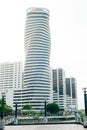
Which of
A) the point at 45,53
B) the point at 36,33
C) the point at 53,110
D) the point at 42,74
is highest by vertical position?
the point at 36,33

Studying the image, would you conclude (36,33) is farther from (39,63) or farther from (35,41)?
(39,63)

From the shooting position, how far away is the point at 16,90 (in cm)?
18562

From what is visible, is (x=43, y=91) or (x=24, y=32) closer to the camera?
(x=43, y=91)

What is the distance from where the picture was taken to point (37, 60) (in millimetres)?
179000

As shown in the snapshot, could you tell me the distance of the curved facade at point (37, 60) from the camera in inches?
6826

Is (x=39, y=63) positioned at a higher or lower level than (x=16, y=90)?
higher

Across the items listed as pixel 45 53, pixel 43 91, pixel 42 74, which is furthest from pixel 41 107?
pixel 45 53

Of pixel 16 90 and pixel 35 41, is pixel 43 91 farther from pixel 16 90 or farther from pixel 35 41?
pixel 35 41

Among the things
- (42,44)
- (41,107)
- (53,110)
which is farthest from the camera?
(42,44)

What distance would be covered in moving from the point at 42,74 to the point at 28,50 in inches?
767

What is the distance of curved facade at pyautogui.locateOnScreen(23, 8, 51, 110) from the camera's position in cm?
17338

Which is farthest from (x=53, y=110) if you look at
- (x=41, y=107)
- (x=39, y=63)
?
(x=39, y=63)

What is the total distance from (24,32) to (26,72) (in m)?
28.8

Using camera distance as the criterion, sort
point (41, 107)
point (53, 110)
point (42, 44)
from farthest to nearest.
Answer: point (42, 44)
point (41, 107)
point (53, 110)
